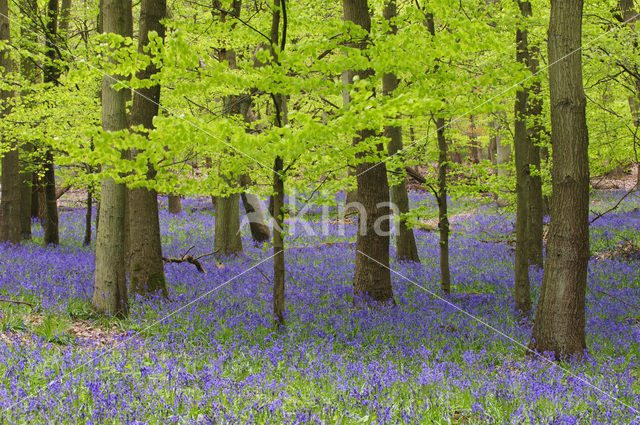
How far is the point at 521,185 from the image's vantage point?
867 cm

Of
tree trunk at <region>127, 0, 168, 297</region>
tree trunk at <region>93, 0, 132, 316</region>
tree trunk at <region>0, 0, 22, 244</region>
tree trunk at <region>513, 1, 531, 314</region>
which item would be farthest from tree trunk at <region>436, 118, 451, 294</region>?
tree trunk at <region>0, 0, 22, 244</region>

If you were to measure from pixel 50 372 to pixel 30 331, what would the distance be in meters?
2.12

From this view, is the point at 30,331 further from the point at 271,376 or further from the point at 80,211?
the point at 80,211

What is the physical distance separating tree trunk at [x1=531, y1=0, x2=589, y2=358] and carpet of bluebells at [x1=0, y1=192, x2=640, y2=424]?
1.88ft

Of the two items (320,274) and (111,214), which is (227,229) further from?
(111,214)

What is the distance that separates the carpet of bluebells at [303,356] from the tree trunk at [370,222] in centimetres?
53

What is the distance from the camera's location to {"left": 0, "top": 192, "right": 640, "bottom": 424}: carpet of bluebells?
3684mm

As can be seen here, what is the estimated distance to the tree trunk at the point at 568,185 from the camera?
230 inches

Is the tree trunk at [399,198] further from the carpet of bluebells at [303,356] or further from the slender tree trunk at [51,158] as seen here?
the slender tree trunk at [51,158]

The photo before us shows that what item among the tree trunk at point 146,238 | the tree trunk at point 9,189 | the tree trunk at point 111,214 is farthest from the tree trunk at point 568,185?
the tree trunk at point 9,189

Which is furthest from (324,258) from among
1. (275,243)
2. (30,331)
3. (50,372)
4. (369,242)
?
(50,372)

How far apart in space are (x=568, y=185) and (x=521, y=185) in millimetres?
2865

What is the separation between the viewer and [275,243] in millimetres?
6414

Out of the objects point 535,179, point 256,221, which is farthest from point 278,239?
point 256,221
